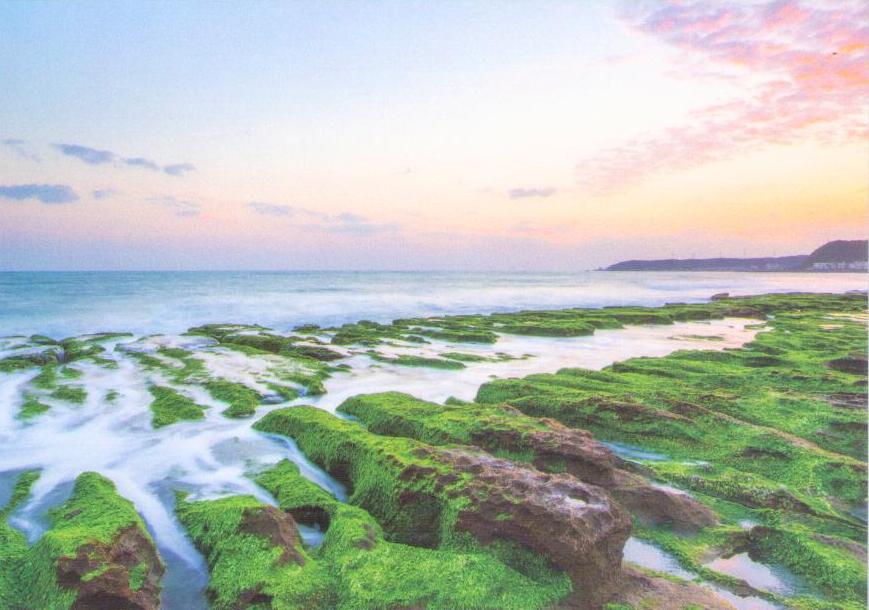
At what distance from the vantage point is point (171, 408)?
9570mm

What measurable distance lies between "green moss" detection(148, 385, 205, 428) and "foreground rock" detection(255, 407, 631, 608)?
4455 mm

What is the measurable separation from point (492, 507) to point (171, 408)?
7341 millimetres

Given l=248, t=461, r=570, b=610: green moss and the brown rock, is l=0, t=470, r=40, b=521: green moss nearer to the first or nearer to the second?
l=248, t=461, r=570, b=610: green moss

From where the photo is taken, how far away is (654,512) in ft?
17.0

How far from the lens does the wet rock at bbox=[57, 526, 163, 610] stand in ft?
11.9

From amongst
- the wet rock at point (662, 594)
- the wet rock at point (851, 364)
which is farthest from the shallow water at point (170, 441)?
the wet rock at point (851, 364)

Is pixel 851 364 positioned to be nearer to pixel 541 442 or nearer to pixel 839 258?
pixel 541 442

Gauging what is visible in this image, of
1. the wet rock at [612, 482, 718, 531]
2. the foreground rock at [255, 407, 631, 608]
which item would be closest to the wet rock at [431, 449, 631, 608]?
the foreground rock at [255, 407, 631, 608]

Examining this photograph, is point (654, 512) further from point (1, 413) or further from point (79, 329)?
point (79, 329)

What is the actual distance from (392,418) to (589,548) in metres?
4.27

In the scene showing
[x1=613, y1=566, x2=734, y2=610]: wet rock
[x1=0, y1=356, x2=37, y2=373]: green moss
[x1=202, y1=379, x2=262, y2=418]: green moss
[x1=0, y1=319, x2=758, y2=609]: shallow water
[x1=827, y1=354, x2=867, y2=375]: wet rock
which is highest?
[x1=827, y1=354, x2=867, y2=375]: wet rock

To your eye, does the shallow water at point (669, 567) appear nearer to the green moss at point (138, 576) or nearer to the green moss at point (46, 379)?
the green moss at point (138, 576)

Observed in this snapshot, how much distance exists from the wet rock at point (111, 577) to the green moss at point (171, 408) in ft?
16.7

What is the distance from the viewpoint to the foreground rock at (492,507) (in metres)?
4.03
